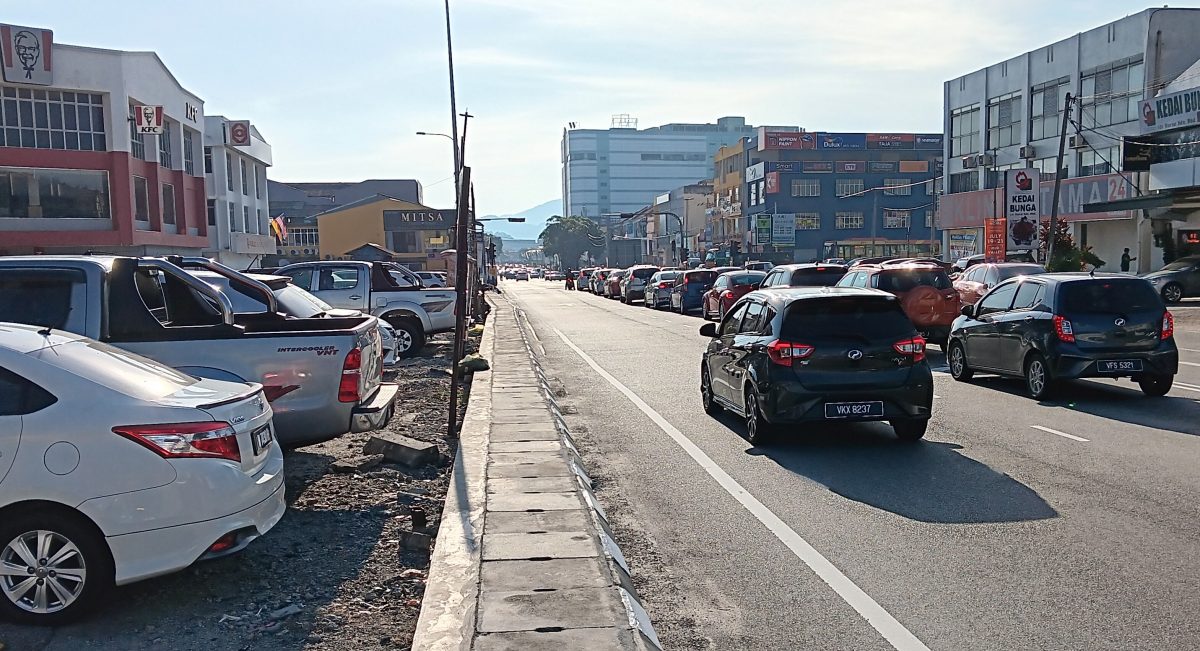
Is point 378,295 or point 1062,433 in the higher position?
point 378,295

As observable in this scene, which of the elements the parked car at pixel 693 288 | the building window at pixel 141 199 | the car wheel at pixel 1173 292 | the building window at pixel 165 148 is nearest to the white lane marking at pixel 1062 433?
the parked car at pixel 693 288

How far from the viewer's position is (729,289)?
30.2 metres

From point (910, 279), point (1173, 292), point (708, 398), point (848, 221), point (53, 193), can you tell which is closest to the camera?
point (708, 398)

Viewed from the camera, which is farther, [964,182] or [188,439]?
[964,182]

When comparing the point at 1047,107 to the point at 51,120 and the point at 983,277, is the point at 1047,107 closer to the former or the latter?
the point at 983,277

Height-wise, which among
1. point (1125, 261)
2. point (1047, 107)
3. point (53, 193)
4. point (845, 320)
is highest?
point (1047, 107)

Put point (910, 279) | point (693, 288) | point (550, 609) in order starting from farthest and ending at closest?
point (693, 288)
point (910, 279)
point (550, 609)

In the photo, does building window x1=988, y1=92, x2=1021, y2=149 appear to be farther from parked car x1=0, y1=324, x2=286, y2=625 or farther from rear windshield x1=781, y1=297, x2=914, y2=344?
parked car x1=0, y1=324, x2=286, y2=625

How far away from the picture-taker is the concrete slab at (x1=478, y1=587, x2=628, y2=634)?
504cm

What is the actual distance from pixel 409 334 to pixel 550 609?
1553cm

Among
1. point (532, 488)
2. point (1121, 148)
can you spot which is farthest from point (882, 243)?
point (532, 488)

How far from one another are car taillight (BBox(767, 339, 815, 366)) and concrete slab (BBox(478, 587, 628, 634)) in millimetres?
4918

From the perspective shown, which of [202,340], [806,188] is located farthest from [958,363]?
[806,188]

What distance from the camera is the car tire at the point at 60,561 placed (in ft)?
17.2
